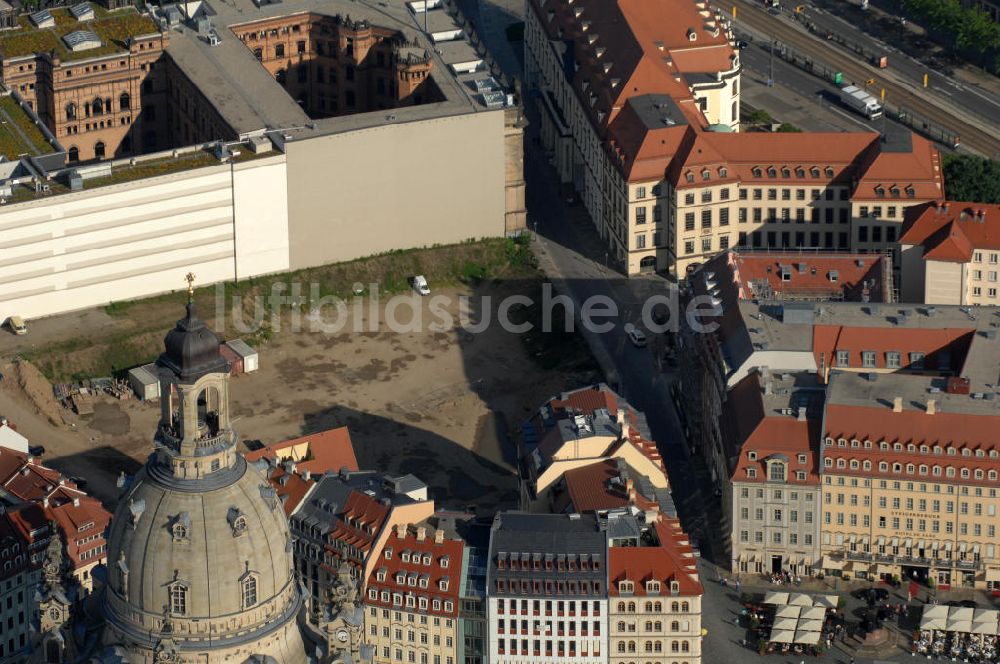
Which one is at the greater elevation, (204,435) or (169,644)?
(204,435)

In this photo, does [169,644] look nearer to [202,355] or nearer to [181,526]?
[181,526]

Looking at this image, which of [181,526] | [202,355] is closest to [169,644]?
[181,526]

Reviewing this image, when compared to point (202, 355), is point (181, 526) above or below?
below

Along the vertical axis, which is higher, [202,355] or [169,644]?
[202,355]

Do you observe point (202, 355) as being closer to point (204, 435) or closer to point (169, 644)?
point (204, 435)
